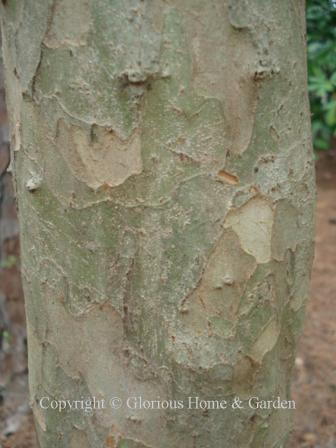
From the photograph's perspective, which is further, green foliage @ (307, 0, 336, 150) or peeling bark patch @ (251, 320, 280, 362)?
green foliage @ (307, 0, 336, 150)

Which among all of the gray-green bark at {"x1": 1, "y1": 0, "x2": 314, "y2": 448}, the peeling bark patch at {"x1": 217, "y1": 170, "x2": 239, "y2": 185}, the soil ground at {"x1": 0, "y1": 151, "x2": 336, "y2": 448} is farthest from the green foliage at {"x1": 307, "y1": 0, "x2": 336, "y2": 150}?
the peeling bark patch at {"x1": 217, "y1": 170, "x2": 239, "y2": 185}

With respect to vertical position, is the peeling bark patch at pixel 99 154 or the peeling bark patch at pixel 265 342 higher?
the peeling bark patch at pixel 99 154

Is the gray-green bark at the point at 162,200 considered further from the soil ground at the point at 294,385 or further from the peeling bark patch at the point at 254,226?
the soil ground at the point at 294,385

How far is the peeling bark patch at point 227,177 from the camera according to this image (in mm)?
944

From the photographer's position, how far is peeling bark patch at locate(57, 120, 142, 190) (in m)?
0.93

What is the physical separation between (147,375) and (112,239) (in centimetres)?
21

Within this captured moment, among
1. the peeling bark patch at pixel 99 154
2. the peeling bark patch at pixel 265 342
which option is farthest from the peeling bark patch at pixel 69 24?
the peeling bark patch at pixel 265 342

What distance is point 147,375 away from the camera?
102cm

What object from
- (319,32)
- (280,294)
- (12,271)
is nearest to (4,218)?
(12,271)

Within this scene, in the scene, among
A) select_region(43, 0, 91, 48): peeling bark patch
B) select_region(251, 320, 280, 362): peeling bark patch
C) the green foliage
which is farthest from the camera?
the green foliage

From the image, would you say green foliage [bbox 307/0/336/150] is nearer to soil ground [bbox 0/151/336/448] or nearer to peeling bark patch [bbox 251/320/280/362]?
soil ground [bbox 0/151/336/448]

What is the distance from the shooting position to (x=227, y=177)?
37.4 inches

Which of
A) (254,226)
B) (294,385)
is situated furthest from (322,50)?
(254,226)

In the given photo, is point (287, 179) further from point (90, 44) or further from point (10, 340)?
point (10, 340)
